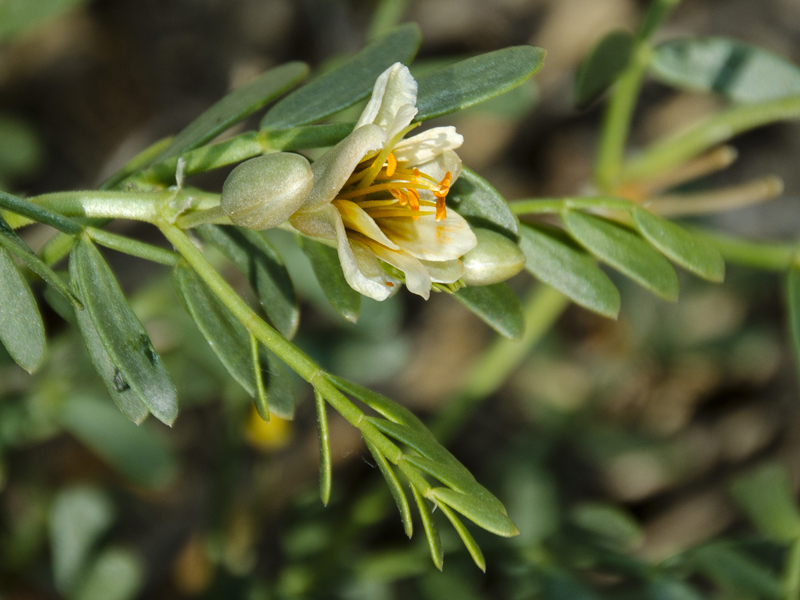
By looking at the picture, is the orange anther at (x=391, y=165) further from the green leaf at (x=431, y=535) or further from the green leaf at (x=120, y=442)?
the green leaf at (x=120, y=442)

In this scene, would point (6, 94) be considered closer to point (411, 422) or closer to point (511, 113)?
point (511, 113)

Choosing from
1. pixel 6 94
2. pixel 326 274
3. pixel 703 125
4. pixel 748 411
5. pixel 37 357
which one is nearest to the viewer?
pixel 37 357

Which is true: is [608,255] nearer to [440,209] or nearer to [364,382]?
[440,209]

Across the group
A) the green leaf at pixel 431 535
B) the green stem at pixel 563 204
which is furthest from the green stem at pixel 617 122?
the green leaf at pixel 431 535

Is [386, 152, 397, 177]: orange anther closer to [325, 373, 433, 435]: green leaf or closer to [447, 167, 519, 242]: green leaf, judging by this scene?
[447, 167, 519, 242]: green leaf

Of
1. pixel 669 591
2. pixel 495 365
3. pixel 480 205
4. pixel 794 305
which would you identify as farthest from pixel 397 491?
pixel 495 365

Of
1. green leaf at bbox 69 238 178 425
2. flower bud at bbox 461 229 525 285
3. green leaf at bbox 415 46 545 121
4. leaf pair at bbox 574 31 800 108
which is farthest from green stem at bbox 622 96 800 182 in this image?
green leaf at bbox 69 238 178 425

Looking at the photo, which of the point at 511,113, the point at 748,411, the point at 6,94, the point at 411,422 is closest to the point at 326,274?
the point at 411,422
